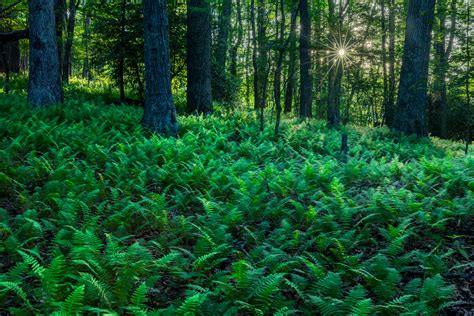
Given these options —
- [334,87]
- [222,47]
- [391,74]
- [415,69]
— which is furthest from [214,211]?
[391,74]

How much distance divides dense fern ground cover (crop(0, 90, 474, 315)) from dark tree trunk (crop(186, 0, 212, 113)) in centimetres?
494

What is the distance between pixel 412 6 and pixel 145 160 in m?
10.9

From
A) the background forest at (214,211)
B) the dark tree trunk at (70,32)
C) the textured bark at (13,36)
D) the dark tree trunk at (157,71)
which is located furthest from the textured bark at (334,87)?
the dark tree trunk at (70,32)

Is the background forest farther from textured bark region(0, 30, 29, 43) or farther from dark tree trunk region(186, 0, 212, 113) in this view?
dark tree trunk region(186, 0, 212, 113)

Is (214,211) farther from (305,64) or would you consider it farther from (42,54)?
(305,64)

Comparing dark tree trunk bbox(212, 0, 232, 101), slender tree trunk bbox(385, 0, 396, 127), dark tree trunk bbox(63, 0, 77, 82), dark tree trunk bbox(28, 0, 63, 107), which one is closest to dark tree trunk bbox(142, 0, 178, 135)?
dark tree trunk bbox(28, 0, 63, 107)

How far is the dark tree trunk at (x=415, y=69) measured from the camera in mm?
12992

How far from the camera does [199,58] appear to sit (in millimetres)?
13195

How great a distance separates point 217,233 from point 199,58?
31.0 feet

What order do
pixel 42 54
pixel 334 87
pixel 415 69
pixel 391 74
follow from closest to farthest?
pixel 42 54, pixel 334 87, pixel 415 69, pixel 391 74

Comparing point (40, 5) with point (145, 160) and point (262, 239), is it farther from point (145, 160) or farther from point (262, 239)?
point (262, 239)

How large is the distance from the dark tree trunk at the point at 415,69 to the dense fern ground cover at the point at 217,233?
561 cm

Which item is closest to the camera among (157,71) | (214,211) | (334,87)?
(214,211)

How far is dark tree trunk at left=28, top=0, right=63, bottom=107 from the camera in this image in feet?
35.4
